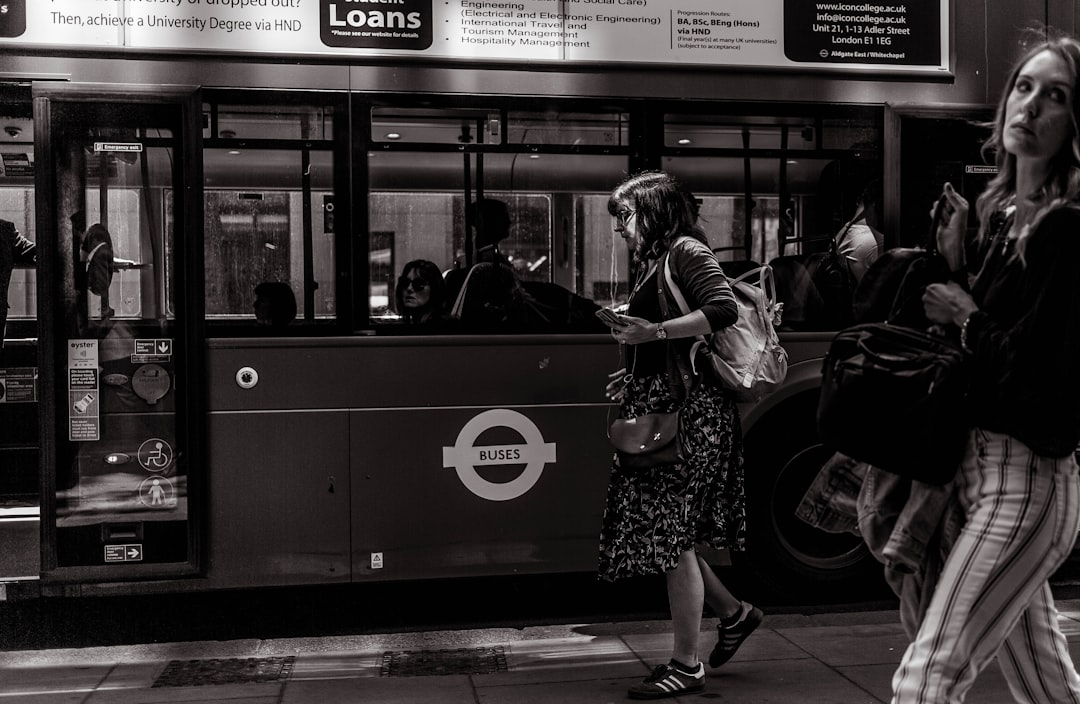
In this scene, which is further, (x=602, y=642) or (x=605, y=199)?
(x=605, y=199)

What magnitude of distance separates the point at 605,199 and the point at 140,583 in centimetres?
270

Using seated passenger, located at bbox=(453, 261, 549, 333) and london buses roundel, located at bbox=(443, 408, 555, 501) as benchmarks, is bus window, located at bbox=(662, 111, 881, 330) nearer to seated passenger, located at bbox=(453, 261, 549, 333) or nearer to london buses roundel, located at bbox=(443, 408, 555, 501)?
seated passenger, located at bbox=(453, 261, 549, 333)

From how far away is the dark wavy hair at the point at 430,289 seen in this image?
17.4ft

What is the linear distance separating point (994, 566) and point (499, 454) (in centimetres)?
305

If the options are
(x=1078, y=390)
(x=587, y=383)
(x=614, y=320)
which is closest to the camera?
(x=1078, y=390)

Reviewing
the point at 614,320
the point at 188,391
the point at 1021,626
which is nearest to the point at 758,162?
the point at 614,320

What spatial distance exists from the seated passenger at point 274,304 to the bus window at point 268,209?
2cm

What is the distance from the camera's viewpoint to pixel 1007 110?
282cm

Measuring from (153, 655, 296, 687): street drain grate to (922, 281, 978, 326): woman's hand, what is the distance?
10.1 ft

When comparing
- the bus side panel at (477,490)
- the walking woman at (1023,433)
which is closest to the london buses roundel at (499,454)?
the bus side panel at (477,490)

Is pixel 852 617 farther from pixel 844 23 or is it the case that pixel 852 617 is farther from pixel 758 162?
pixel 844 23

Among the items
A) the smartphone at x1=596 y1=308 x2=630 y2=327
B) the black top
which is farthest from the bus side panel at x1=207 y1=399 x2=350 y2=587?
the black top

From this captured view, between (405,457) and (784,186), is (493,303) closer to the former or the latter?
(405,457)

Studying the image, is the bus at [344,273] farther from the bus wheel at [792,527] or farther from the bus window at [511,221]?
the bus wheel at [792,527]
